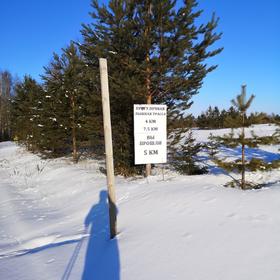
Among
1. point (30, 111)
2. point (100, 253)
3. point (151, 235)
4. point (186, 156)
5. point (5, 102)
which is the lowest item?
point (100, 253)

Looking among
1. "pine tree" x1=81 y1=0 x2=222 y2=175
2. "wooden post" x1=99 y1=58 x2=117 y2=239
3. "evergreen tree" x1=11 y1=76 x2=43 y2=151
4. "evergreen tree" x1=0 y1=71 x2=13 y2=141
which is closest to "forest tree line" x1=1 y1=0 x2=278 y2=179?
"pine tree" x1=81 y1=0 x2=222 y2=175

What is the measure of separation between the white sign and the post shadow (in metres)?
1.90

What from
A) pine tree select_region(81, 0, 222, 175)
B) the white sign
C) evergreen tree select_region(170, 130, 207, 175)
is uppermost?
pine tree select_region(81, 0, 222, 175)

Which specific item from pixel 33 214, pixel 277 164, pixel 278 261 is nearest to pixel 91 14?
pixel 33 214

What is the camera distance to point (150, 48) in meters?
8.52

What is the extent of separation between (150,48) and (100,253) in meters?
6.67

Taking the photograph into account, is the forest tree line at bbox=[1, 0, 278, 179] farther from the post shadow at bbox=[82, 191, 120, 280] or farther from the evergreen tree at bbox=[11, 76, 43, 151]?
the evergreen tree at bbox=[11, 76, 43, 151]

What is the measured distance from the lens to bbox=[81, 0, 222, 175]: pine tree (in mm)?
8086

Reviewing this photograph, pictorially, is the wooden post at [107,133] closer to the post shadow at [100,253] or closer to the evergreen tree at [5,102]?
the post shadow at [100,253]

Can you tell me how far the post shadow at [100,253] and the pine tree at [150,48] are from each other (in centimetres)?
414

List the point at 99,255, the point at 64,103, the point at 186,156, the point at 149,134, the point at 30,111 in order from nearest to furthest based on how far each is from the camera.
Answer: the point at 99,255
the point at 149,134
the point at 186,156
the point at 64,103
the point at 30,111

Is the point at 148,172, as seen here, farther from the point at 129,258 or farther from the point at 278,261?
the point at 278,261

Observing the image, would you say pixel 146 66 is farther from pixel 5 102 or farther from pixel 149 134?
pixel 5 102

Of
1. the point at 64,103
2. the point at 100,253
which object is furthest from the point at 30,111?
the point at 100,253
